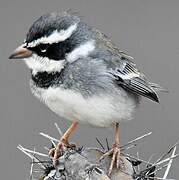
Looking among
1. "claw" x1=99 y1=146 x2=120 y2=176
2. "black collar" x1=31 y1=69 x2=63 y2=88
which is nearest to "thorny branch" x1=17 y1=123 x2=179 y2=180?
"claw" x1=99 y1=146 x2=120 y2=176

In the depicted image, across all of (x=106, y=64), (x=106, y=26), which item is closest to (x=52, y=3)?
(x=106, y=26)

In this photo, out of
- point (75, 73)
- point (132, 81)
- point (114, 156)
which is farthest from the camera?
point (132, 81)

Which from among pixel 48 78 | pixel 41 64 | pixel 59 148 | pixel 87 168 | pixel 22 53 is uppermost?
pixel 22 53

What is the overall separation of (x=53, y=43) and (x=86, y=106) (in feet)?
1.87

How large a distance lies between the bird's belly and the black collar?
0.16 feet

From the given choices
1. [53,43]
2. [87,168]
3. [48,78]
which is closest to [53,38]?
[53,43]

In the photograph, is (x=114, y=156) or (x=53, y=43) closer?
(x=114, y=156)

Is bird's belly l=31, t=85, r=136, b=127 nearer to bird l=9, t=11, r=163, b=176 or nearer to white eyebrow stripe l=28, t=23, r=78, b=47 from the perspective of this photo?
bird l=9, t=11, r=163, b=176

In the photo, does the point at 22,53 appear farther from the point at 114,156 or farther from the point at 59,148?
the point at 114,156

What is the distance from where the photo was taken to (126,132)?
955 centimetres

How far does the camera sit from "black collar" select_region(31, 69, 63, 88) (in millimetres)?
6059

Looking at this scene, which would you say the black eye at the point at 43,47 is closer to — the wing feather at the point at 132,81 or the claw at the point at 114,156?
the wing feather at the point at 132,81

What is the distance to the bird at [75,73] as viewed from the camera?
5.94 m

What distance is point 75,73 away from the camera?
612cm
